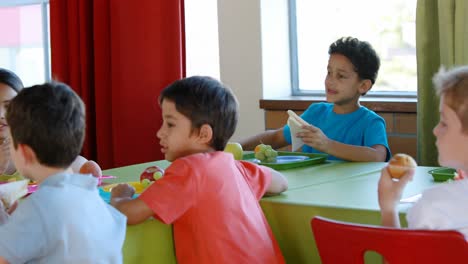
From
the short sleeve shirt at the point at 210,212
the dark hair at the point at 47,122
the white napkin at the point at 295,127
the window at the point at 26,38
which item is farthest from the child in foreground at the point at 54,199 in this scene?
the window at the point at 26,38

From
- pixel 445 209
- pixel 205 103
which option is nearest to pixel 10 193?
pixel 205 103

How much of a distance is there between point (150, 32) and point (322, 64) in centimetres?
85

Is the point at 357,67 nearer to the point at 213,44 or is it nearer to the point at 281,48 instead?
the point at 281,48

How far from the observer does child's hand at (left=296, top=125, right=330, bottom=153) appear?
2.62 metres

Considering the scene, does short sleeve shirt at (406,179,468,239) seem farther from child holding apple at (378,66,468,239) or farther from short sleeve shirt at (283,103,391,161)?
short sleeve shirt at (283,103,391,161)

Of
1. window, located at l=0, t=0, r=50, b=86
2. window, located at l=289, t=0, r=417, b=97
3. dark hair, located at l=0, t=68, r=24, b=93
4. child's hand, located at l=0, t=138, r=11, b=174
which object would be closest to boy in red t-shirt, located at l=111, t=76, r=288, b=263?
child's hand, located at l=0, t=138, r=11, b=174

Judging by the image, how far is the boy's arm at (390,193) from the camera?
66.1 inches

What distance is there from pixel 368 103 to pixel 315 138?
35.1 inches

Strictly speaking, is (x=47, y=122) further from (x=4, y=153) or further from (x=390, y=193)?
(x=4, y=153)

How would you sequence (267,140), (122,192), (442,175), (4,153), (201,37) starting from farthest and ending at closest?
(201,37) < (267,140) < (4,153) < (442,175) < (122,192)

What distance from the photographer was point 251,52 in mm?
3771

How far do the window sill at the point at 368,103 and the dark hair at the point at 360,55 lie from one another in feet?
1.45

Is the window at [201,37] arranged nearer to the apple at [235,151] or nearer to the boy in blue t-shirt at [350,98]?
the boy in blue t-shirt at [350,98]

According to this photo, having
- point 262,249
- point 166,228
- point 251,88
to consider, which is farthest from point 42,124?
point 251,88
